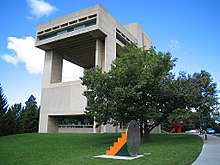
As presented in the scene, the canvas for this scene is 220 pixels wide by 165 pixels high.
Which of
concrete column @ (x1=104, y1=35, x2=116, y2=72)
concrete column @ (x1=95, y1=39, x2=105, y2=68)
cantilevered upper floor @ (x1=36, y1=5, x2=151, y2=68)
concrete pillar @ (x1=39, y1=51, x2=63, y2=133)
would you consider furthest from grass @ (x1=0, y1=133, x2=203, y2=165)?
concrete pillar @ (x1=39, y1=51, x2=63, y2=133)

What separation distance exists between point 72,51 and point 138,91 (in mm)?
30433

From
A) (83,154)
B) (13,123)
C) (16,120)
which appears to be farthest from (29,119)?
(83,154)

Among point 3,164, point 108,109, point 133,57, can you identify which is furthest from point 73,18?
point 3,164

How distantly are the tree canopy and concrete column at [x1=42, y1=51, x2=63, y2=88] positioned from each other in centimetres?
2529

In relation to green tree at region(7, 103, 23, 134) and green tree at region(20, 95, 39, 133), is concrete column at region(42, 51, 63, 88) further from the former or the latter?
green tree at region(7, 103, 23, 134)

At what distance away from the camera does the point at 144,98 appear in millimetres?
19281

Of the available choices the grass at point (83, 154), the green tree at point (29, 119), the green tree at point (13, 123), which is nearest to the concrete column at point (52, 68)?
the green tree at point (29, 119)

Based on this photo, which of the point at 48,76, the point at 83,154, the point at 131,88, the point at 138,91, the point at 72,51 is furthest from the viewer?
the point at 72,51

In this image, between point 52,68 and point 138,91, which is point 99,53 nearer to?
point 52,68

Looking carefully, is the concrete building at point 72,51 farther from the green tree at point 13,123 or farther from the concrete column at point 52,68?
the green tree at point 13,123

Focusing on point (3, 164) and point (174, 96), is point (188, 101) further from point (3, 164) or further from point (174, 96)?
point (3, 164)

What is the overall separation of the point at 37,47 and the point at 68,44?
6.96 m

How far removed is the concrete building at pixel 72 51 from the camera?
37891 millimetres

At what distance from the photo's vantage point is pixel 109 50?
3875 cm
